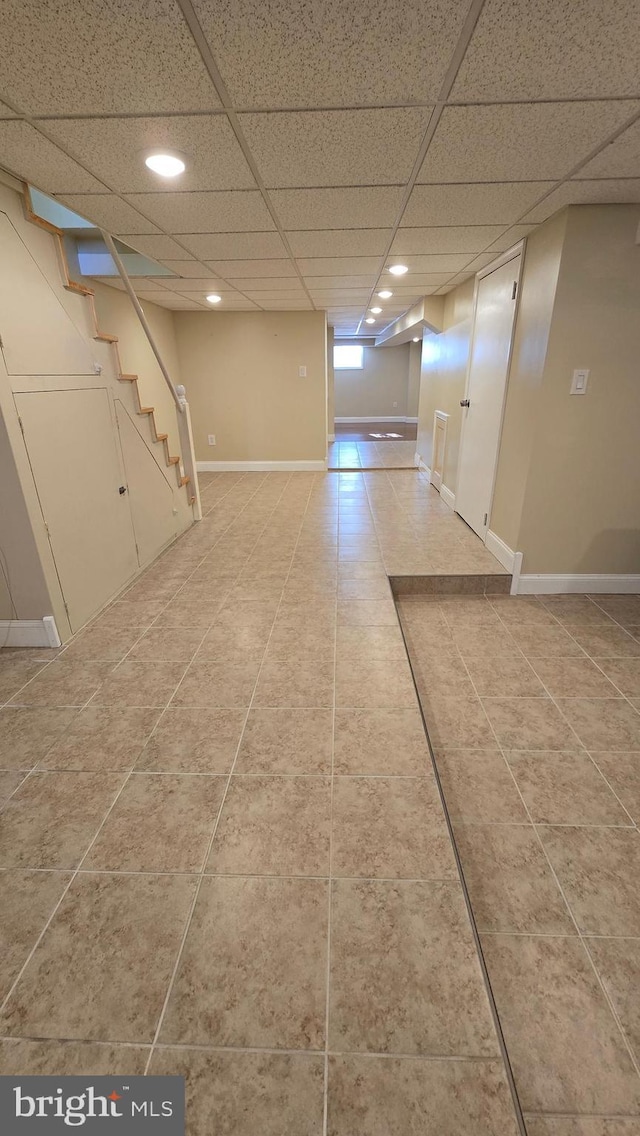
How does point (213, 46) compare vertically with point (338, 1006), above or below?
above

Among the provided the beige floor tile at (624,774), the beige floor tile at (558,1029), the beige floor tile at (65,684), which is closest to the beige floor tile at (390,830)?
the beige floor tile at (558,1029)

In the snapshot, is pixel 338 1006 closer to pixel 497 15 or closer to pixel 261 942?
pixel 261 942

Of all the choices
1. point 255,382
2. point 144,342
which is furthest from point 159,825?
point 255,382

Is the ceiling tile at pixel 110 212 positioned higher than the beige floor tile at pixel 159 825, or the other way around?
the ceiling tile at pixel 110 212

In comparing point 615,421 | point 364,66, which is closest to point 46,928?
point 364,66

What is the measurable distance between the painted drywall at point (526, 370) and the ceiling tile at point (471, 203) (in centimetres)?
30

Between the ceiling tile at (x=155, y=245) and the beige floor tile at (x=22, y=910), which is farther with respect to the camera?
the ceiling tile at (x=155, y=245)

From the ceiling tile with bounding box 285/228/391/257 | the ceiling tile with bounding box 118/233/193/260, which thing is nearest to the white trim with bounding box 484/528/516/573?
the ceiling tile with bounding box 285/228/391/257

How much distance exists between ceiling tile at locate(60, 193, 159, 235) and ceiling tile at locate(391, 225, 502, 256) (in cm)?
149

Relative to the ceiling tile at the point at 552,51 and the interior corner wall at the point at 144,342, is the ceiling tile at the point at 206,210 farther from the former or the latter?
the interior corner wall at the point at 144,342

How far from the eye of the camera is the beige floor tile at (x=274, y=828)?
1.38m

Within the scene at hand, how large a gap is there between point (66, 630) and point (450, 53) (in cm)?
281

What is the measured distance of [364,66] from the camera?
131 centimetres

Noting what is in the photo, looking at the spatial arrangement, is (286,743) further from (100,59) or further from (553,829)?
(100,59)
